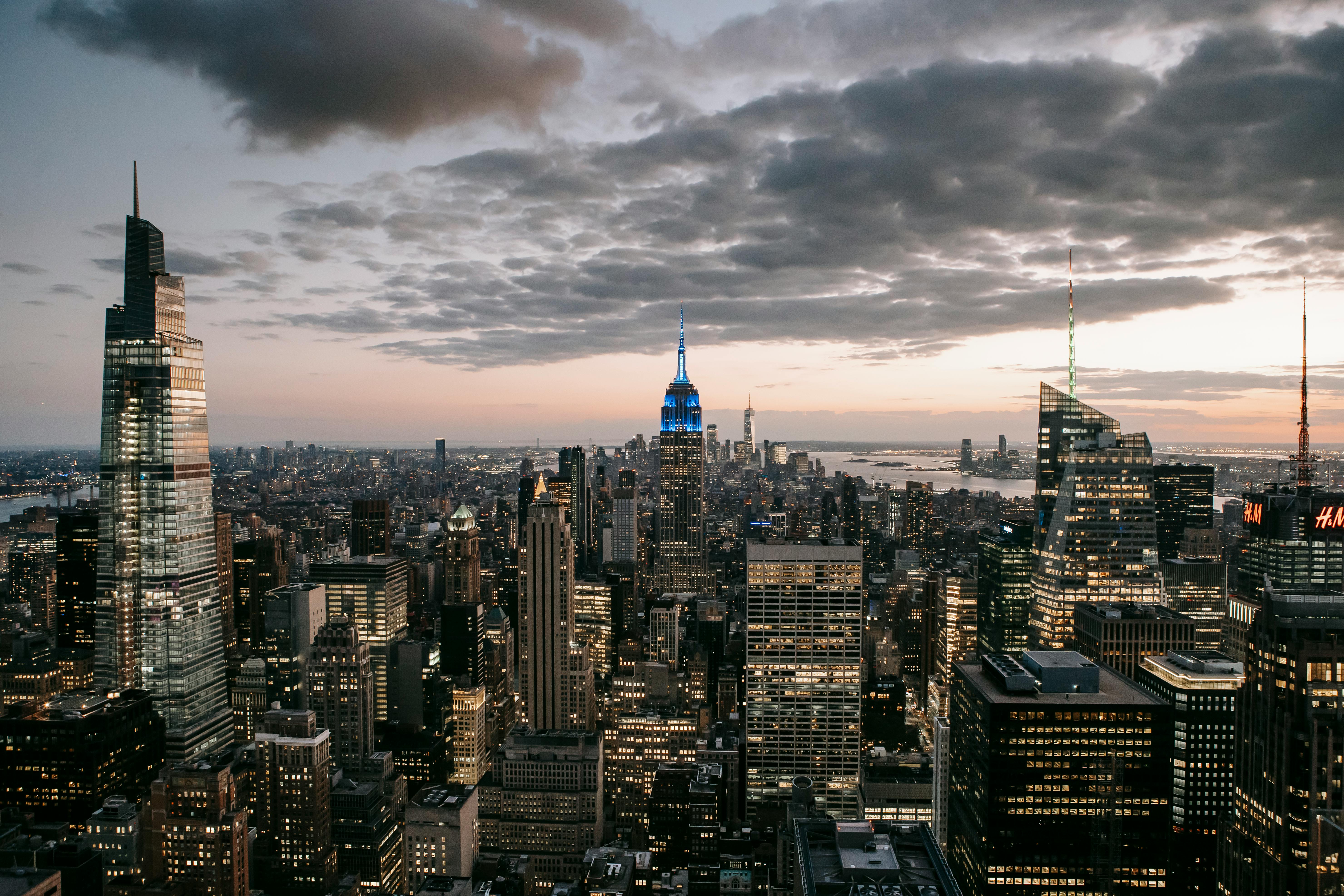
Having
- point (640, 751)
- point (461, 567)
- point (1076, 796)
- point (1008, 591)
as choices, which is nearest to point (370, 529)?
point (461, 567)

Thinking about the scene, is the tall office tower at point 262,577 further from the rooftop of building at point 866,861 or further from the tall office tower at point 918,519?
the tall office tower at point 918,519

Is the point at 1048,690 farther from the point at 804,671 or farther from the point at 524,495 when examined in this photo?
the point at 524,495

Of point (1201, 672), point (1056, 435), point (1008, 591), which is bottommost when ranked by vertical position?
point (1008, 591)

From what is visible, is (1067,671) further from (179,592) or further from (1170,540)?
(1170,540)

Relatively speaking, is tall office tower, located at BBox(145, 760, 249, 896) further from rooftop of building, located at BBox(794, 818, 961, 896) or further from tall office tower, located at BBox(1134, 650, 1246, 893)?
tall office tower, located at BBox(1134, 650, 1246, 893)

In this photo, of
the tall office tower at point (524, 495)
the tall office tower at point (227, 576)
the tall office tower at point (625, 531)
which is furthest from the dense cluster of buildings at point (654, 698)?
the tall office tower at point (625, 531)

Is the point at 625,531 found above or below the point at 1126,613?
below

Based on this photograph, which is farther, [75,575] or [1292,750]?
[75,575]
